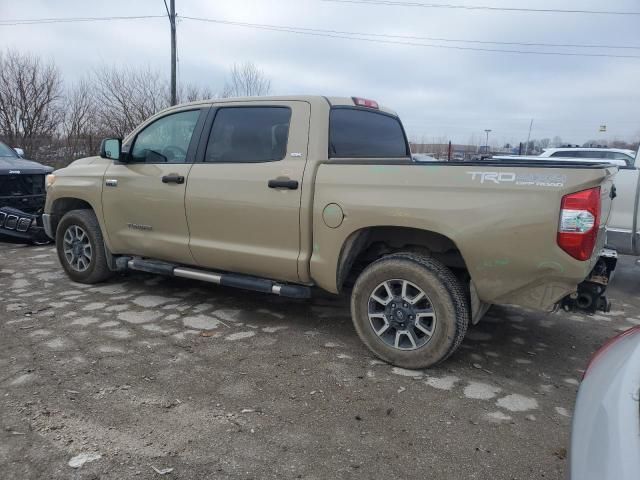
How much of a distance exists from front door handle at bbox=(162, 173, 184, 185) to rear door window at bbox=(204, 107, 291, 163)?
0.29 m

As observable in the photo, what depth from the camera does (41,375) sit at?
3279mm

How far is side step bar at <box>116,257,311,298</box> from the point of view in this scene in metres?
3.88

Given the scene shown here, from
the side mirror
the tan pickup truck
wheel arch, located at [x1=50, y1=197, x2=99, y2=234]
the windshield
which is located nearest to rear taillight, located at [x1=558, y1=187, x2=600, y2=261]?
the tan pickup truck

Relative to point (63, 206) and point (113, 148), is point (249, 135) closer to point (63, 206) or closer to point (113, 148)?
point (113, 148)

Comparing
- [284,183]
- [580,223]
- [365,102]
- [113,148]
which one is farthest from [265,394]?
[113,148]

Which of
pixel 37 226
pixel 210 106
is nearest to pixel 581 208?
pixel 210 106

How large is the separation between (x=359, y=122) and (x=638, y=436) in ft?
11.3

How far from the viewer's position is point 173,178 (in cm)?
438

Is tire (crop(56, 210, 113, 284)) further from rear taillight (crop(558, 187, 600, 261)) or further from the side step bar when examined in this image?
rear taillight (crop(558, 187, 600, 261))

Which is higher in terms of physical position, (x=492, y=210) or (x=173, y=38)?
(x=173, y=38)

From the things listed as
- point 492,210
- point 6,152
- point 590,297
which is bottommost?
point 590,297

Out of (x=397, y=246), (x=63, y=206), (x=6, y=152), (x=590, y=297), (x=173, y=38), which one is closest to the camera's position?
(x=590, y=297)

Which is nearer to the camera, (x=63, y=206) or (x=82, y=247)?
(x=82, y=247)

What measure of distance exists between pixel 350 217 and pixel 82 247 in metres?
3.37
